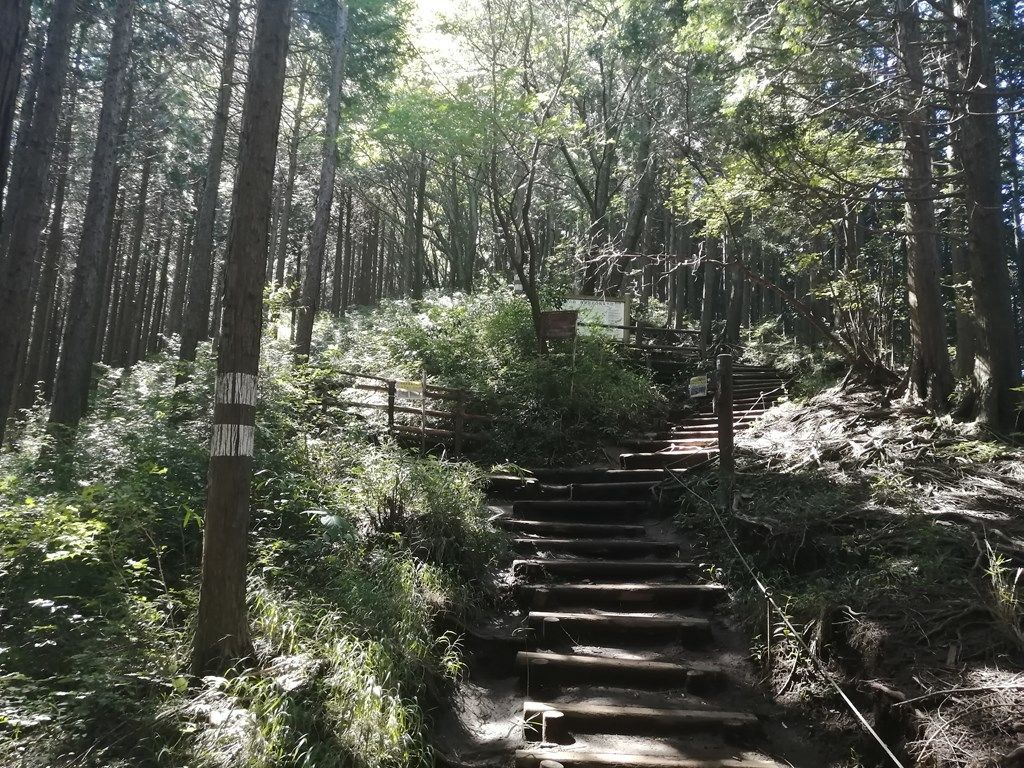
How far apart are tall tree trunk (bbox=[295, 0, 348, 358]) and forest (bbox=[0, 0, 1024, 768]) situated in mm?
99

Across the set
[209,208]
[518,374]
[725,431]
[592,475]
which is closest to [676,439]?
[592,475]

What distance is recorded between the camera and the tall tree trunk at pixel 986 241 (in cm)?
693

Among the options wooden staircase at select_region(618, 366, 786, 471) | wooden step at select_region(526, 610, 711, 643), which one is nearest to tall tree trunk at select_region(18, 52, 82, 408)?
wooden staircase at select_region(618, 366, 786, 471)

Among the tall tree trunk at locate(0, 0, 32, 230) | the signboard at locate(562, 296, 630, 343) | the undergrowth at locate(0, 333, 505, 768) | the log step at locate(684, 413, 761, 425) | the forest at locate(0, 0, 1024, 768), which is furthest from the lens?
the signboard at locate(562, 296, 630, 343)

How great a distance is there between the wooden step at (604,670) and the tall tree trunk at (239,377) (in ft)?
7.21

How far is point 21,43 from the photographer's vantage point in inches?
170

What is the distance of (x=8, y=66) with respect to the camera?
420 cm

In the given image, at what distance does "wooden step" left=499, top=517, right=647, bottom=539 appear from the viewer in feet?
24.9

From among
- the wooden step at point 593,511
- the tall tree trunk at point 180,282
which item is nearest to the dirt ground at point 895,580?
the wooden step at point 593,511

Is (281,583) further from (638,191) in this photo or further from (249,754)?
(638,191)

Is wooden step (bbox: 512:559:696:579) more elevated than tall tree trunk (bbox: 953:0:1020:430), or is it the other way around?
tall tree trunk (bbox: 953:0:1020:430)

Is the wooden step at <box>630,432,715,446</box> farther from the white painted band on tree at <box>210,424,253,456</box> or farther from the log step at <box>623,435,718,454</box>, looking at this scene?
the white painted band on tree at <box>210,424,253,456</box>

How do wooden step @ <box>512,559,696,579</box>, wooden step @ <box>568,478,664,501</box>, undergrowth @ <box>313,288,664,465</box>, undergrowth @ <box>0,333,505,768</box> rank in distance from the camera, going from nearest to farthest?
undergrowth @ <box>0,333,505,768</box>, wooden step @ <box>512,559,696,579</box>, wooden step @ <box>568,478,664,501</box>, undergrowth @ <box>313,288,664,465</box>

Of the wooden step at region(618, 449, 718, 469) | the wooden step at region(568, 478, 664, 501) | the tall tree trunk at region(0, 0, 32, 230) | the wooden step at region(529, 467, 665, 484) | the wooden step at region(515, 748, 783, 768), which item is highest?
the tall tree trunk at region(0, 0, 32, 230)
